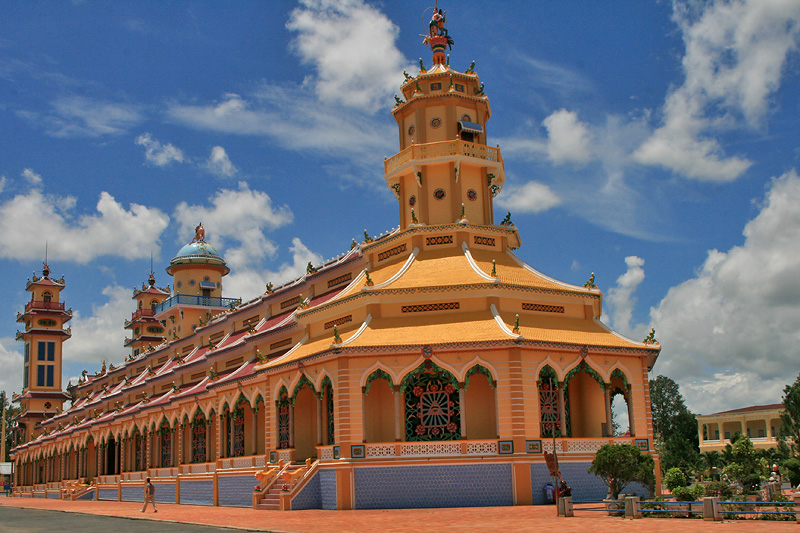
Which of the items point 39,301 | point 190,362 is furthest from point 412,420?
point 39,301

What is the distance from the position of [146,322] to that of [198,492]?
4804cm

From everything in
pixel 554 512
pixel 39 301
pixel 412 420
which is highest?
pixel 39 301

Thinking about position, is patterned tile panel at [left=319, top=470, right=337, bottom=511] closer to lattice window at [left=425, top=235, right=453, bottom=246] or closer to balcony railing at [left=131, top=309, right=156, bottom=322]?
lattice window at [left=425, top=235, right=453, bottom=246]

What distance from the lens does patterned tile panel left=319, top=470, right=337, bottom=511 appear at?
1235 inches

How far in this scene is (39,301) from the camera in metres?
92.4

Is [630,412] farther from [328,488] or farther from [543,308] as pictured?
[328,488]

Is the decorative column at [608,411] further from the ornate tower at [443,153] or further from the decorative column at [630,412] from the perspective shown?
the ornate tower at [443,153]

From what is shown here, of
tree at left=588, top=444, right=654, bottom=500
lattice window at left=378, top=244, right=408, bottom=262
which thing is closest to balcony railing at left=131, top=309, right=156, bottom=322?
lattice window at left=378, top=244, right=408, bottom=262

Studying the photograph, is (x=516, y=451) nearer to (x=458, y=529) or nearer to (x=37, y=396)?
(x=458, y=529)

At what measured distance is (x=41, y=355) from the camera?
90750mm

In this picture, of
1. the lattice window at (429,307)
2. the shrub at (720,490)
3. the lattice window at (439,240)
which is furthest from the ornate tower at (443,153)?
the shrub at (720,490)

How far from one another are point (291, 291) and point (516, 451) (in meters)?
19.8

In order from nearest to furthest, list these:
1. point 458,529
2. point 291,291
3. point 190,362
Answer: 1. point 458,529
2. point 291,291
3. point 190,362

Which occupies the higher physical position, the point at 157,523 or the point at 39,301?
the point at 39,301
